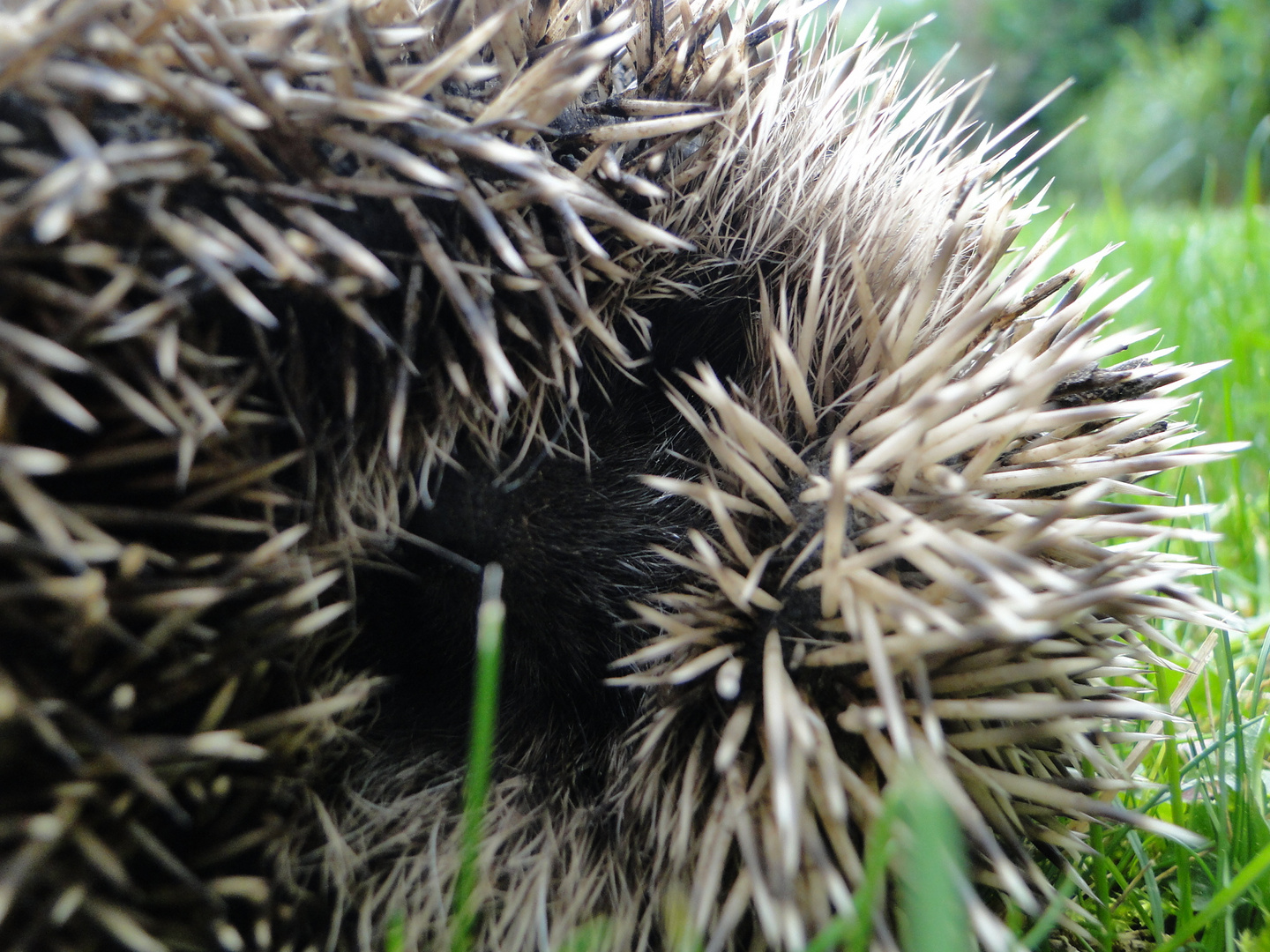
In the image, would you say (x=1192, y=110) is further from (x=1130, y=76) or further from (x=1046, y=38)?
(x=1046, y=38)

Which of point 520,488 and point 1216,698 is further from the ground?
point 1216,698

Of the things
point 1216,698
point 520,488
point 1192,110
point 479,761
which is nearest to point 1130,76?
point 1192,110

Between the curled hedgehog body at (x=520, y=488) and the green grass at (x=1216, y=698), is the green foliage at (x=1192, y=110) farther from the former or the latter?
the curled hedgehog body at (x=520, y=488)

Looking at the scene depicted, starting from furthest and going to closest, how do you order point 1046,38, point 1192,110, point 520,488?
point 1046,38 → point 1192,110 → point 520,488

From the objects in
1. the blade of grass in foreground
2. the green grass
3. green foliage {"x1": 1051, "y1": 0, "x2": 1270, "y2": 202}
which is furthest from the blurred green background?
the blade of grass in foreground

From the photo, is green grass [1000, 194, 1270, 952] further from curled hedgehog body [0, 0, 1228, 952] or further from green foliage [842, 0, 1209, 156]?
green foliage [842, 0, 1209, 156]

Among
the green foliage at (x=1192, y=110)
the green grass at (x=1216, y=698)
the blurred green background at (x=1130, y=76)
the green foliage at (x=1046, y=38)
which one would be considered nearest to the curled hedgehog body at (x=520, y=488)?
the green grass at (x=1216, y=698)

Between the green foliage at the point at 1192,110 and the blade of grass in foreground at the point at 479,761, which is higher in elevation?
the green foliage at the point at 1192,110

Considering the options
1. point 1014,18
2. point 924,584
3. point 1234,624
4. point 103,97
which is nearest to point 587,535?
point 924,584

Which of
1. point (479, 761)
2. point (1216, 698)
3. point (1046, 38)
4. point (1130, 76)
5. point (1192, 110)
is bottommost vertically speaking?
point (479, 761)

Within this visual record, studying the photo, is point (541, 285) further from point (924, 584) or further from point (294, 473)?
point (924, 584)
